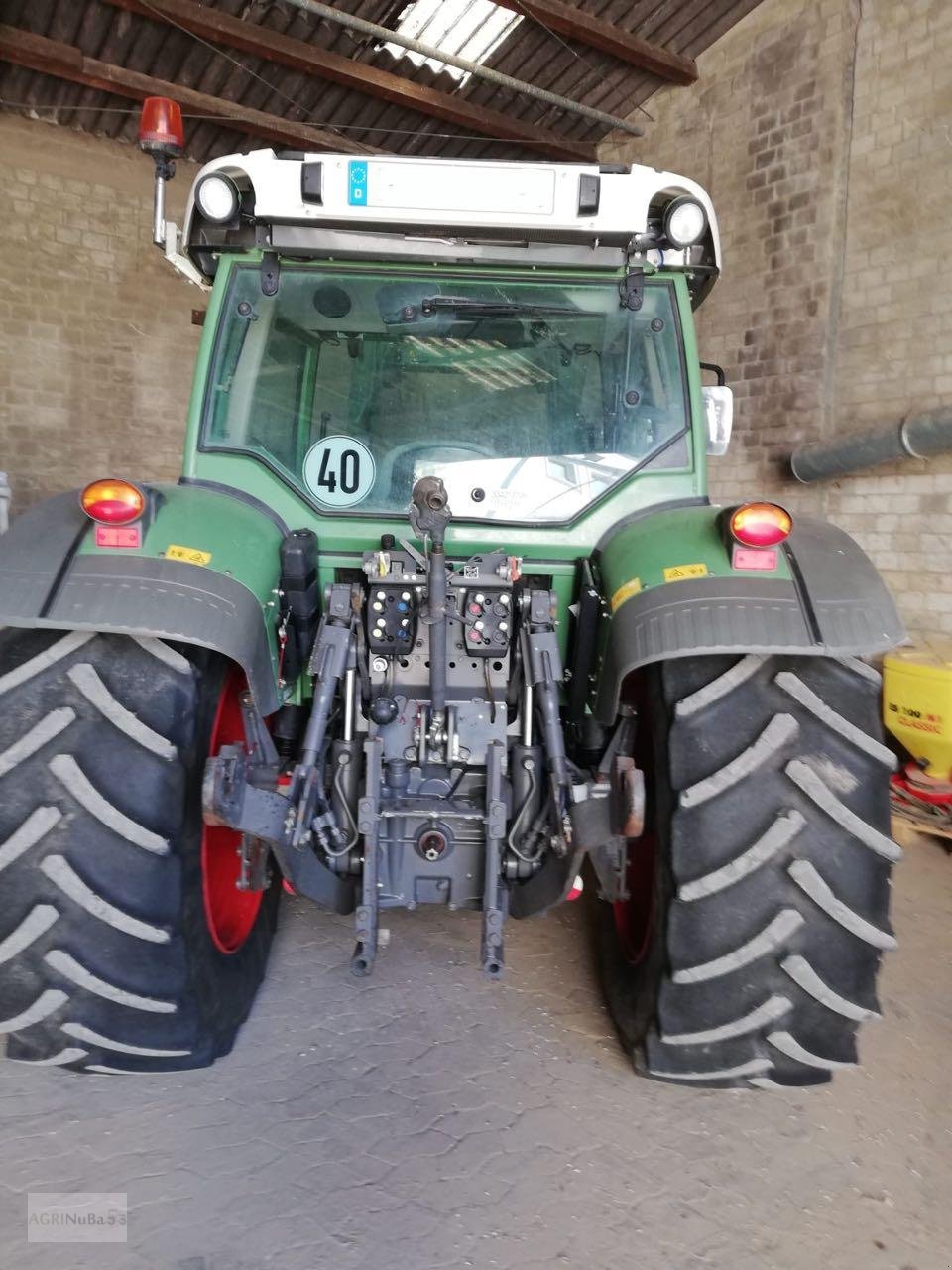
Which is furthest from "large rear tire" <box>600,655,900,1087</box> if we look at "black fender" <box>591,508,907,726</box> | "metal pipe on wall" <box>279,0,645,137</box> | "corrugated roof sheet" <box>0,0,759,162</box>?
"corrugated roof sheet" <box>0,0,759,162</box>

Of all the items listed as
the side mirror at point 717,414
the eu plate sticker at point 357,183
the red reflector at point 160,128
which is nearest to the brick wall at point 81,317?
the red reflector at point 160,128

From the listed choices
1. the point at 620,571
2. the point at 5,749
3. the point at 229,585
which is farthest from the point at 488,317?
the point at 5,749

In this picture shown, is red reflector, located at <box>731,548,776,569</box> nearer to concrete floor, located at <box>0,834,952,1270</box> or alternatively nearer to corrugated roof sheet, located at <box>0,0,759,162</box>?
concrete floor, located at <box>0,834,952,1270</box>

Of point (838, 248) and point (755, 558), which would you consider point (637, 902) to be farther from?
Answer: point (838, 248)

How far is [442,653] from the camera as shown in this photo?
2088 mm

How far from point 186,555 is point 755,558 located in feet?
4.11

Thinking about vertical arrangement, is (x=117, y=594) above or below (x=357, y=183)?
below

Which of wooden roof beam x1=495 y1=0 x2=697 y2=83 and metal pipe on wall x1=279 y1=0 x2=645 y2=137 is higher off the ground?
wooden roof beam x1=495 y1=0 x2=697 y2=83

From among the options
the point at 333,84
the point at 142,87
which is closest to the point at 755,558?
the point at 333,84

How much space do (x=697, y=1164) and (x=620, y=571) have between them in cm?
137

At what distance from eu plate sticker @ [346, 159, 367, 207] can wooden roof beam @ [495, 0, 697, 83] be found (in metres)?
5.72

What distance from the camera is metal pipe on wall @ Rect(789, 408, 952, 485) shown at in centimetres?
528

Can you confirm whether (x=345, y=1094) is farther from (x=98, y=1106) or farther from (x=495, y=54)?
(x=495, y=54)

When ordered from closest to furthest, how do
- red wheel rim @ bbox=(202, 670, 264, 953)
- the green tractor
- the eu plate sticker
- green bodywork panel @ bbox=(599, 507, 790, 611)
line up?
1. the green tractor
2. green bodywork panel @ bbox=(599, 507, 790, 611)
3. the eu plate sticker
4. red wheel rim @ bbox=(202, 670, 264, 953)
